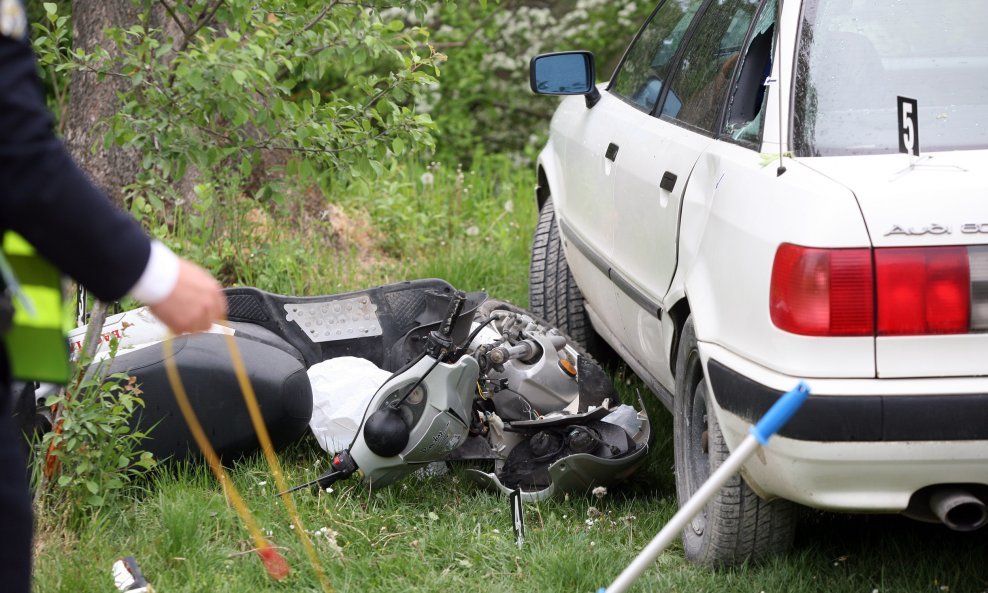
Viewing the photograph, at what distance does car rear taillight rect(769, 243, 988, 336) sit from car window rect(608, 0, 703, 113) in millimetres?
1589

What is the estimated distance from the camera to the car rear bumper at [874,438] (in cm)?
224

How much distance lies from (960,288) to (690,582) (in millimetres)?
1051

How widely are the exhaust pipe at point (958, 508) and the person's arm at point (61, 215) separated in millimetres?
1573

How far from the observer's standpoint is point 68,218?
153 cm

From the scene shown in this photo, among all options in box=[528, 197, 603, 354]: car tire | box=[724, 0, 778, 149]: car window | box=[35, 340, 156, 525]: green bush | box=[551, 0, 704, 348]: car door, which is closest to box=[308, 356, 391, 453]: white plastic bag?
box=[35, 340, 156, 525]: green bush

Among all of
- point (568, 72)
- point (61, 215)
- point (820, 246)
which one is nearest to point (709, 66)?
point (568, 72)

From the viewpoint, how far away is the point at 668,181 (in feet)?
10.2

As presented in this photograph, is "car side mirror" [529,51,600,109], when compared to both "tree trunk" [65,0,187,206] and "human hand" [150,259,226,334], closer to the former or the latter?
"tree trunk" [65,0,187,206]

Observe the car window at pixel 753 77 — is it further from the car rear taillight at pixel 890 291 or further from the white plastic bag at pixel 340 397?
the white plastic bag at pixel 340 397

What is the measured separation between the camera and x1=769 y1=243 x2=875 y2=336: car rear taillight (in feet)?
7.41

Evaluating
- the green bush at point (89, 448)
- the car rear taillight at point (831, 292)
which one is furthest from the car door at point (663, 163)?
the green bush at point (89, 448)

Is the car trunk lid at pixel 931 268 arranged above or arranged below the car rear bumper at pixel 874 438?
above

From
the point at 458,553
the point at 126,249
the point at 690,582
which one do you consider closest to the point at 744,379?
the point at 690,582

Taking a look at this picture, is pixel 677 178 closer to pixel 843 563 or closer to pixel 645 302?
pixel 645 302
